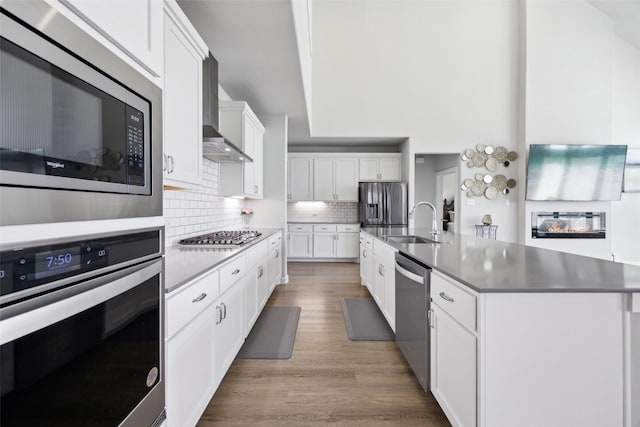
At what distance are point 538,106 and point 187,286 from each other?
252 inches

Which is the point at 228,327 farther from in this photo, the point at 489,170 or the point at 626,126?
the point at 626,126

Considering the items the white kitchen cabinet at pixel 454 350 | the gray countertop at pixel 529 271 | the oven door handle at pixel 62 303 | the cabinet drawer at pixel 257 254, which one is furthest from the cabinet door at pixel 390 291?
the oven door handle at pixel 62 303

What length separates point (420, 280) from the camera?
169 centimetres

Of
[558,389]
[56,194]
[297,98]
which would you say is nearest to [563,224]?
[297,98]

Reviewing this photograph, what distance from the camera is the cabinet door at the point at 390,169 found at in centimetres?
611

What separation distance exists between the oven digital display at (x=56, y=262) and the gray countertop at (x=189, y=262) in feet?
1.48

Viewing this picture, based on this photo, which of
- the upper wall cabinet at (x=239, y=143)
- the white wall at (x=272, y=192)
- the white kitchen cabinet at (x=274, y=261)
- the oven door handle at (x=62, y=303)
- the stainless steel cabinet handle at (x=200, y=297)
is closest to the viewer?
the oven door handle at (x=62, y=303)

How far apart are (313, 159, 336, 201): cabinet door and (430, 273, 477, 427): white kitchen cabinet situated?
15.5 feet

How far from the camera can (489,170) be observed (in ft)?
18.0

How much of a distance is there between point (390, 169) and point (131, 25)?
18.4 feet

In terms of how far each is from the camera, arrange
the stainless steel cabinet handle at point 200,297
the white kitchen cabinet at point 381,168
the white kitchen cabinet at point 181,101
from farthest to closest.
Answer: the white kitchen cabinet at point 381,168 → the white kitchen cabinet at point 181,101 → the stainless steel cabinet handle at point 200,297

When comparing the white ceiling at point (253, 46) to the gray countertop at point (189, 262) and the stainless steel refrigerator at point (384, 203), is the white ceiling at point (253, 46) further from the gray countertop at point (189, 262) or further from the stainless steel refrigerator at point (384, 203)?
the stainless steel refrigerator at point (384, 203)

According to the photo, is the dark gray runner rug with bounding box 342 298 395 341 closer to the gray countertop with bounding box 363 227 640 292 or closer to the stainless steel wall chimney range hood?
the gray countertop with bounding box 363 227 640 292

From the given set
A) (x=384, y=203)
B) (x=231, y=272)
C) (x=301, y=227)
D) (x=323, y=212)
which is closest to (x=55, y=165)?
(x=231, y=272)
